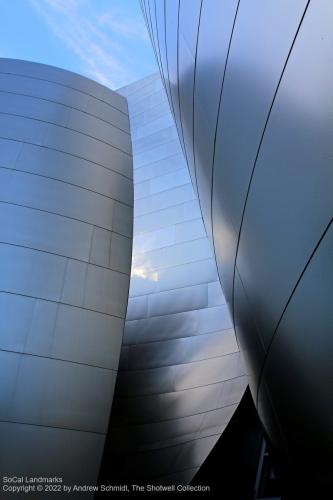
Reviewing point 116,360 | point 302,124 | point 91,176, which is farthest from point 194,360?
point 302,124

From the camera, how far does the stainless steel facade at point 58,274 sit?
7031mm

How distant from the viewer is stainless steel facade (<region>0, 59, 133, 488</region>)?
7031mm

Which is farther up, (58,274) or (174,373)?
(58,274)

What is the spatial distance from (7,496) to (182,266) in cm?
741

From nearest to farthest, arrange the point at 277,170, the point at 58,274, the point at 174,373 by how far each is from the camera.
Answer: the point at 277,170 < the point at 58,274 < the point at 174,373

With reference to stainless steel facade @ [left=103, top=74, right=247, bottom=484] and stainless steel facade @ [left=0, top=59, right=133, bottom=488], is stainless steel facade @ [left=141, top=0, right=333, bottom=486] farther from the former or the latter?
stainless steel facade @ [left=103, top=74, right=247, bottom=484]

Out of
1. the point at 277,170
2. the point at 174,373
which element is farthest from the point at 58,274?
the point at 277,170

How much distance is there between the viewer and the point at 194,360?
37.3 ft

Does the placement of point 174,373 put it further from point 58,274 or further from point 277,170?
point 277,170

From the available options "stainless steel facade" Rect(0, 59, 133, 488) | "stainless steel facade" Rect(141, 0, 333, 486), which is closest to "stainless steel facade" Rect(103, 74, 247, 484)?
"stainless steel facade" Rect(0, 59, 133, 488)

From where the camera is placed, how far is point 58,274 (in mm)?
8070

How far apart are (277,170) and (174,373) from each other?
369 inches

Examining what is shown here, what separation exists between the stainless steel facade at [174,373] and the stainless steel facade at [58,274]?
3.35 m

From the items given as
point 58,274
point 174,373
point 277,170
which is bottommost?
point 277,170
